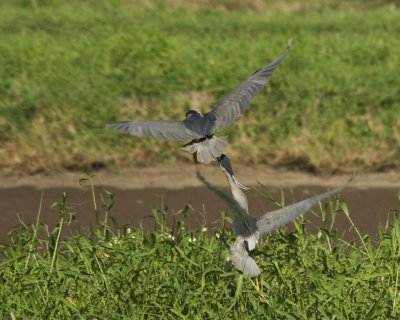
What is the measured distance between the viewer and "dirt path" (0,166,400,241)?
21.1 ft

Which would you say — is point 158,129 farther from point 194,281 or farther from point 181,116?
point 181,116

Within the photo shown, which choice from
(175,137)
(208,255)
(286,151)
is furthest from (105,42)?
(175,137)

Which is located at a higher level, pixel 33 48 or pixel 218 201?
pixel 33 48

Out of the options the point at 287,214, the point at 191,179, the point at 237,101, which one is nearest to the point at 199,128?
the point at 237,101

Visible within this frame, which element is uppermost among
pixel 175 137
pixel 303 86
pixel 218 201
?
pixel 175 137

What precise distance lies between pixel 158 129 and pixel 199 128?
0.11m

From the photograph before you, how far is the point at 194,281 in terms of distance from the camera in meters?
4.20

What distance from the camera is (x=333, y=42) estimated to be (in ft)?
28.0

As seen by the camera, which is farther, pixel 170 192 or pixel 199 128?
pixel 170 192

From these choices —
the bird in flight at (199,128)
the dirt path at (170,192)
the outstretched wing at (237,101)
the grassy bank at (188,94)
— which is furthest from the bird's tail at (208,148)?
the grassy bank at (188,94)

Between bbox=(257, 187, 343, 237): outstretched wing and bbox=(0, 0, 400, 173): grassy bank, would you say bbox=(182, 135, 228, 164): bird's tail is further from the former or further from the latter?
bbox=(0, 0, 400, 173): grassy bank

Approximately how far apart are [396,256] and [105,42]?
14.5ft

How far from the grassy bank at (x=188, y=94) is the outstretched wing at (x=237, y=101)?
3.40 metres

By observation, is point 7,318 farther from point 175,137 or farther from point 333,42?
point 333,42
